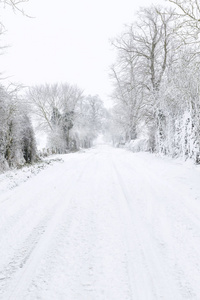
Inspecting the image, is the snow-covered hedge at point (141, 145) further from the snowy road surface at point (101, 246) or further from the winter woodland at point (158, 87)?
the snowy road surface at point (101, 246)

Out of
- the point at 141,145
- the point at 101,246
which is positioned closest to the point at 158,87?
the point at 141,145

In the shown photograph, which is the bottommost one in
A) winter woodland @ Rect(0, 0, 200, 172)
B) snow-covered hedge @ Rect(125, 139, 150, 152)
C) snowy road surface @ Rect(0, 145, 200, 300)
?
snowy road surface @ Rect(0, 145, 200, 300)

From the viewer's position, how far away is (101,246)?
6.91 ft

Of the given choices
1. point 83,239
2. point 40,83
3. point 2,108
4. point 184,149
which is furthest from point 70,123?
point 83,239

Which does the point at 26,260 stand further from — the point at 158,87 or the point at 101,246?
the point at 158,87

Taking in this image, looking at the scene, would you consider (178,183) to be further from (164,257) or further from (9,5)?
(9,5)

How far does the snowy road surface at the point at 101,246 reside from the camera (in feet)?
4.94

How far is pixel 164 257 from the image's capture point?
189cm

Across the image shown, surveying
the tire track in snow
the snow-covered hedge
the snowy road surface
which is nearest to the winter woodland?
the snow-covered hedge

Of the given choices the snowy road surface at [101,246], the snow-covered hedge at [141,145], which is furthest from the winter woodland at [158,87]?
the snowy road surface at [101,246]

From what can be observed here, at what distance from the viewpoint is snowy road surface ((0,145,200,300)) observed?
150 cm

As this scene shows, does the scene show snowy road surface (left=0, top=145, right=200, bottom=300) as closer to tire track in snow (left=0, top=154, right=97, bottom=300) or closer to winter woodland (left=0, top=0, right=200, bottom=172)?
tire track in snow (left=0, top=154, right=97, bottom=300)

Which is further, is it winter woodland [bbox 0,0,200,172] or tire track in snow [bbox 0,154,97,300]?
winter woodland [bbox 0,0,200,172]

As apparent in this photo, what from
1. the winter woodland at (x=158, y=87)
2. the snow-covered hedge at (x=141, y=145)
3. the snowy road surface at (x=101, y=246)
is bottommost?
the snowy road surface at (x=101, y=246)
